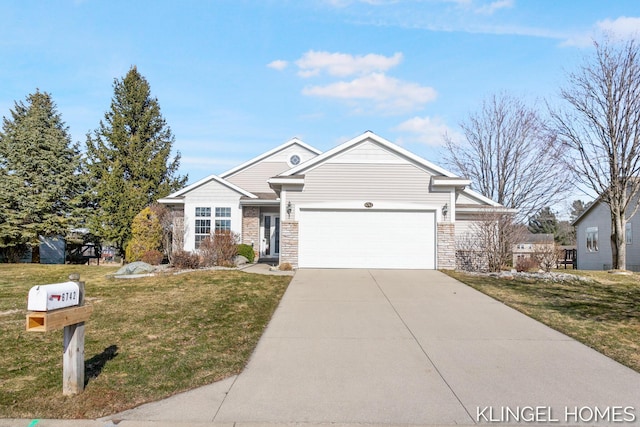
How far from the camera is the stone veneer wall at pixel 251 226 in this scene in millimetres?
20281

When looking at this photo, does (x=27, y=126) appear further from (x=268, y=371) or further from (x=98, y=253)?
(x=268, y=371)

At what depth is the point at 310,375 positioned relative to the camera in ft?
18.0

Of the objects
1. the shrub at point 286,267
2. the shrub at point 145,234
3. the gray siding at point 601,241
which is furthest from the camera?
the gray siding at point 601,241

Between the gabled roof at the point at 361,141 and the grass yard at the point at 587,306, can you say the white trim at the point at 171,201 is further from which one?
the grass yard at the point at 587,306

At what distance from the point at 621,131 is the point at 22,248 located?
27.8 metres

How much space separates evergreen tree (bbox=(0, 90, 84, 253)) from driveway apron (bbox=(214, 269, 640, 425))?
17734 millimetres

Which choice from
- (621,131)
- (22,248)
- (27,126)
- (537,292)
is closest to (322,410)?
(537,292)

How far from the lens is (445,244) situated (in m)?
16.0

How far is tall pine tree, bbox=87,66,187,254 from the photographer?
2345 cm

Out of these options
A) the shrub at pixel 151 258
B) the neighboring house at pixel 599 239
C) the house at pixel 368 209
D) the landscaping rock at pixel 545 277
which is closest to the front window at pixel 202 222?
the shrub at pixel 151 258

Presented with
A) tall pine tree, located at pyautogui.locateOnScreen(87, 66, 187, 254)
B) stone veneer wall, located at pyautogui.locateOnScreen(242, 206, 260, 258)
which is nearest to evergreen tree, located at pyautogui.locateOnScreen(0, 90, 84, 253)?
tall pine tree, located at pyautogui.locateOnScreen(87, 66, 187, 254)

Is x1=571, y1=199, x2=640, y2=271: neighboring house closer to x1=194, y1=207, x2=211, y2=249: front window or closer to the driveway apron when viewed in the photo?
the driveway apron

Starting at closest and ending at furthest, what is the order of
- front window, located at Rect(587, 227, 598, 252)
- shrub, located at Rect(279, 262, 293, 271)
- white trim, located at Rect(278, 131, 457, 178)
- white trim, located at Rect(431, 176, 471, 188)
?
shrub, located at Rect(279, 262, 293, 271)
white trim, located at Rect(431, 176, 471, 188)
white trim, located at Rect(278, 131, 457, 178)
front window, located at Rect(587, 227, 598, 252)

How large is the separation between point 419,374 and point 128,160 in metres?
23.2
